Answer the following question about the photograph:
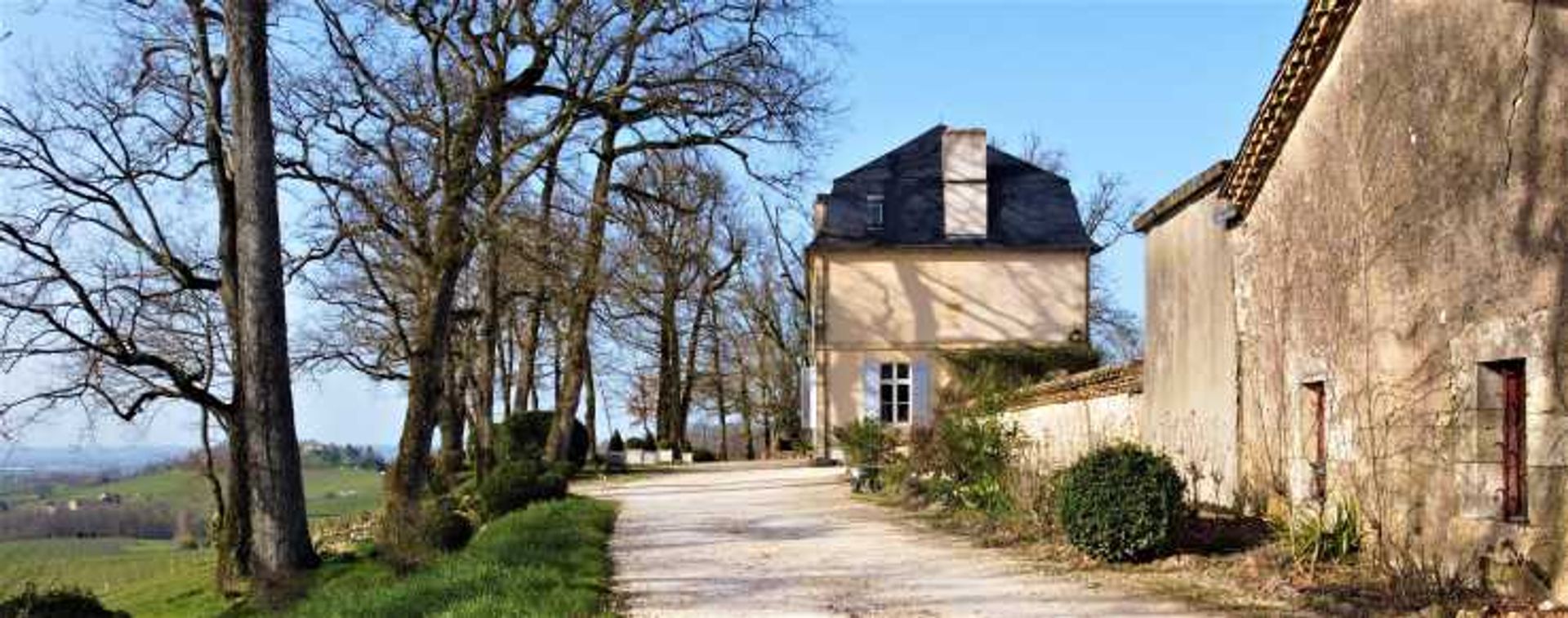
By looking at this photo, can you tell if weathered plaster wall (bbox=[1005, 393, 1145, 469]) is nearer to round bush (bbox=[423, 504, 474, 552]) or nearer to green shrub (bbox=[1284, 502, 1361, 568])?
green shrub (bbox=[1284, 502, 1361, 568])

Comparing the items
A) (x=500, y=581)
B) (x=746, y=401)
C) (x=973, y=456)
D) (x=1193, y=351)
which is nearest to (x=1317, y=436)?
(x=1193, y=351)

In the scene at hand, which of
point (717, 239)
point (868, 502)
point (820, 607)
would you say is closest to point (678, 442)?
point (717, 239)

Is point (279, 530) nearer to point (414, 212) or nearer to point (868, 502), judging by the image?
point (414, 212)

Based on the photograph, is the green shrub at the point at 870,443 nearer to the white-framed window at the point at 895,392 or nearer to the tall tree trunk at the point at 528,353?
the tall tree trunk at the point at 528,353

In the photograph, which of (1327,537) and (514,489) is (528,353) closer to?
(514,489)

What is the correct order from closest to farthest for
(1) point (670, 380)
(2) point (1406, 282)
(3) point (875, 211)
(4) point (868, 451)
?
1. (2) point (1406, 282)
2. (4) point (868, 451)
3. (3) point (875, 211)
4. (1) point (670, 380)

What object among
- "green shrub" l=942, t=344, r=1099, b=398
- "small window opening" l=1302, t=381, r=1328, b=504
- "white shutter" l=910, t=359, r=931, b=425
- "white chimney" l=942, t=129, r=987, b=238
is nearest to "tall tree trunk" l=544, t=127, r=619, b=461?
"white shutter" l=910, t=359, r=931, b=425

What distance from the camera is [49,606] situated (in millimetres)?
12633

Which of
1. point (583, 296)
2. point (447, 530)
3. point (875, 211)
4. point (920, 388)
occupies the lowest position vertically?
point (447, 530)

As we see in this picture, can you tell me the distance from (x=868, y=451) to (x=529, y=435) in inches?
453

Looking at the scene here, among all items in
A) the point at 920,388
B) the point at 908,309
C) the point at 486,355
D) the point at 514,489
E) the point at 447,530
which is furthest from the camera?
the point at 908,309

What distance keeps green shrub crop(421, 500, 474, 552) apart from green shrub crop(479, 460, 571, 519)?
2.51 feet

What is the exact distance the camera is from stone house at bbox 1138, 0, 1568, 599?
26.4ft

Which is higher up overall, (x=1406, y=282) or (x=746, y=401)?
(x=1406, y=282)
